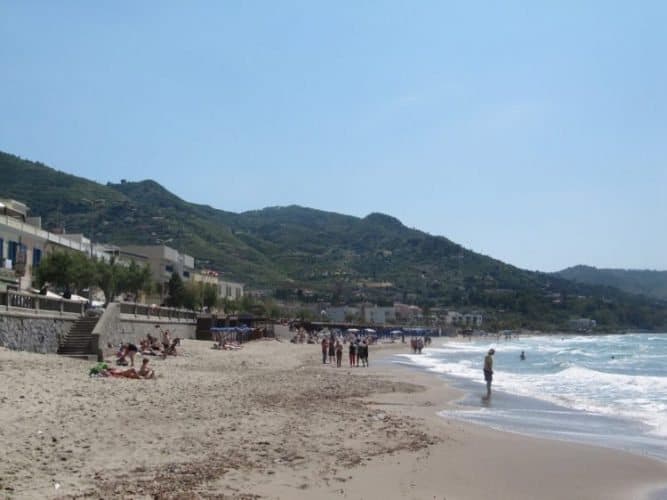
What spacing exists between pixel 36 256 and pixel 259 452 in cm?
3947

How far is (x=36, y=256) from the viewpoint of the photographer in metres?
44.8

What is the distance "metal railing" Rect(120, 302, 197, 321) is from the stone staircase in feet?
19.6

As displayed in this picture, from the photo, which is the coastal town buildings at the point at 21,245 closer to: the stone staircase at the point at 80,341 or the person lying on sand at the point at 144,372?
the stone staircase at the point at 80,341

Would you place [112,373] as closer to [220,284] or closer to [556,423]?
[556,423]

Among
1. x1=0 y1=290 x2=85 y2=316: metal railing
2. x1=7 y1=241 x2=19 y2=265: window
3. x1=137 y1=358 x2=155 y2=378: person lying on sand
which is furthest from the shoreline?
x1=7 y1=241 x2=19 y2=265: window

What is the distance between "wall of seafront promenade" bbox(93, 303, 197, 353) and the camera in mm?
25875

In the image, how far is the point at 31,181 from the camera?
556ft

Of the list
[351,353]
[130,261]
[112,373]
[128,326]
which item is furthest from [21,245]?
[112,373]

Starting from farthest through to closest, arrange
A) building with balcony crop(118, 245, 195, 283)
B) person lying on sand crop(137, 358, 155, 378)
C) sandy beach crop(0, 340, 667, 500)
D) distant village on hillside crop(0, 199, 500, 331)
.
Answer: building with balcony crop(118, 245, 195, 283) → distant village on hillside crop(0, 199, 500, 331) → person lying on sand crop(137, 358, 155, 378) → sandy beach crop(0, 340, 667, 500)

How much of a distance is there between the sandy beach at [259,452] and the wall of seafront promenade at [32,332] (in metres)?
5.01

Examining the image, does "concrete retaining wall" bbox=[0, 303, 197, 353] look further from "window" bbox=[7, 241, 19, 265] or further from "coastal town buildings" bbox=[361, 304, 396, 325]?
"coastal town buildings" bbox=[361, 304, 396, 325]

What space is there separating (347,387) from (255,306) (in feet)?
277

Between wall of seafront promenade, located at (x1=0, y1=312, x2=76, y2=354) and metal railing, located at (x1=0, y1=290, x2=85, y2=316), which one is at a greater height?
metal railing, located at (x1=0, y1=290, x2=85, y2=316)

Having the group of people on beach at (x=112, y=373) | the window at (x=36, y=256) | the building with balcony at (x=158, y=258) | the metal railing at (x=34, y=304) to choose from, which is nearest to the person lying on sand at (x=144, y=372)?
the group of people on beach at (x=112, y=373)
